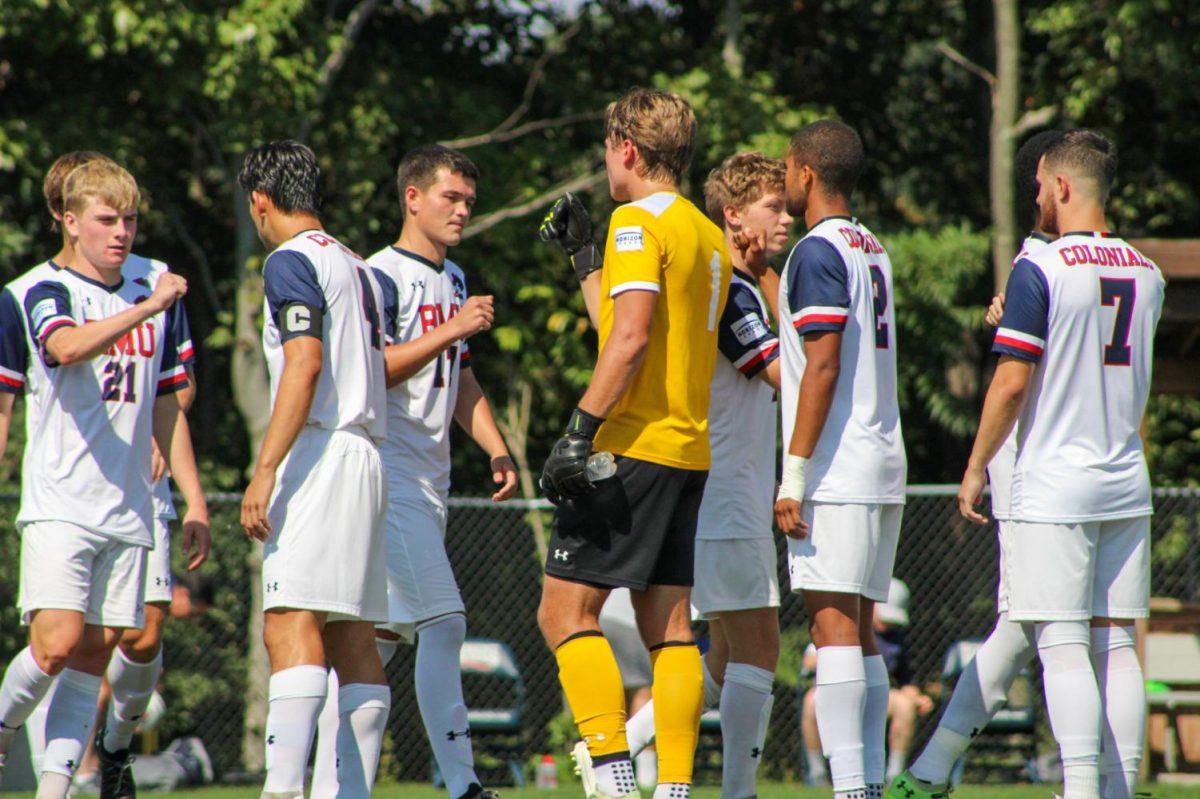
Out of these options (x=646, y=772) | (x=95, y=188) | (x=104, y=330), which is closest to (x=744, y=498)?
(x=104, y=330)

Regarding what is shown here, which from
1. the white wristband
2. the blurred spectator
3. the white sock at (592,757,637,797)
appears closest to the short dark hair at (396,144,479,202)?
the white wristband

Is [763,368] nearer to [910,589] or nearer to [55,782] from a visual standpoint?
[55,782]

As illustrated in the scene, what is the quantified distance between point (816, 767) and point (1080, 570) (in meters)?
6.11

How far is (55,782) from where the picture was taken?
538 centimetres

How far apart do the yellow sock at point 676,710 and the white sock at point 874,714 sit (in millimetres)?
905

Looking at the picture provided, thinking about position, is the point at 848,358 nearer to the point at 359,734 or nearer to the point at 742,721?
the point at 742,721

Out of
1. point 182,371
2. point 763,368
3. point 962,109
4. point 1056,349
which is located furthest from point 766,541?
point 962,109

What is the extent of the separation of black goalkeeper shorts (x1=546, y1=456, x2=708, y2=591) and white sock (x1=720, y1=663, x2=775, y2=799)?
36.2 inches

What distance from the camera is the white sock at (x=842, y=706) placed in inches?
198

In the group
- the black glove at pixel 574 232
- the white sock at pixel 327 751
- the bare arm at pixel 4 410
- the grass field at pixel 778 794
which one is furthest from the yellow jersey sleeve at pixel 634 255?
the grass field at pixel 778 794

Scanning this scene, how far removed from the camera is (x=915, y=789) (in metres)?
5.51

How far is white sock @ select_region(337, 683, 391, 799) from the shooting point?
16.3 feet

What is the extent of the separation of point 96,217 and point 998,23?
39.2ft

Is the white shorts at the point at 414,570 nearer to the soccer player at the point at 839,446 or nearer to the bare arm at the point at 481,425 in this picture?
the bare arm at the point at 481,425
